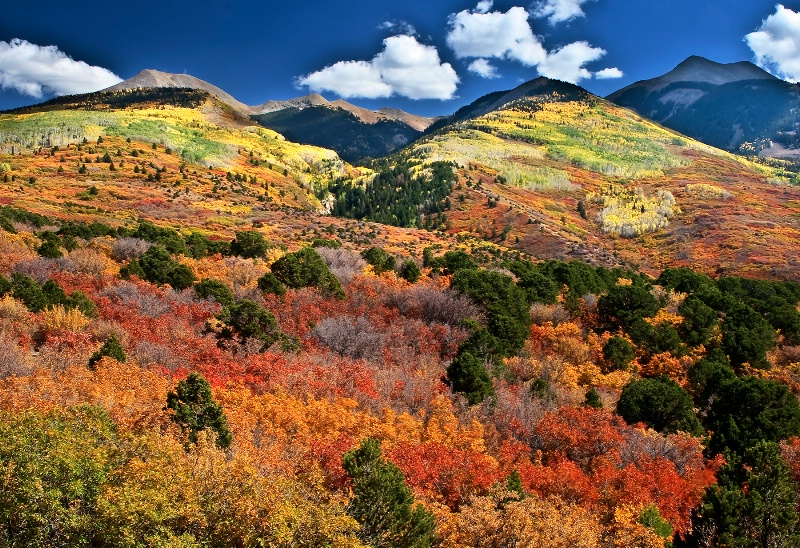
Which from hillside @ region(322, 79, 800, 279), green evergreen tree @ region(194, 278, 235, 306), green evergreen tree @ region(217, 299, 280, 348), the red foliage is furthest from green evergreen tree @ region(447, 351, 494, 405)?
hillside @ region(322, 79, 800, 279)

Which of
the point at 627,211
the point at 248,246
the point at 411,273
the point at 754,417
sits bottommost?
the point at 754,417

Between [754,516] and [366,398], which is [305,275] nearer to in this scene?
[366,398]

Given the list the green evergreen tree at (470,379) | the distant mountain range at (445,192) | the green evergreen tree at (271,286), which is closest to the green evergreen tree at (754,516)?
the green evergreen tree at (470,379)

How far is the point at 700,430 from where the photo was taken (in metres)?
22.5

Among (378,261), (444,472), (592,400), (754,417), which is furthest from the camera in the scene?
(378,261)

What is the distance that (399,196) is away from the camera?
14450cm

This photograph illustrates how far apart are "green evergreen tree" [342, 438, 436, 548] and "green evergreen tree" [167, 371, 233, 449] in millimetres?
4672

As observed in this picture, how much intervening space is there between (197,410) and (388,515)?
20.7 feet

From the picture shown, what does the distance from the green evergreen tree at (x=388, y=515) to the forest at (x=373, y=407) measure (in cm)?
4

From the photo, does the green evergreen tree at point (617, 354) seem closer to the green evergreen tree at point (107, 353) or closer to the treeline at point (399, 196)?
the green evergreen tree at point (107, 353)

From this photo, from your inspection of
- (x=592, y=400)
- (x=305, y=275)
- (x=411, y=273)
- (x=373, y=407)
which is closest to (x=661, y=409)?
(x=592, y=400)

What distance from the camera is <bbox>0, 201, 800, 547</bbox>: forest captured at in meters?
8.70

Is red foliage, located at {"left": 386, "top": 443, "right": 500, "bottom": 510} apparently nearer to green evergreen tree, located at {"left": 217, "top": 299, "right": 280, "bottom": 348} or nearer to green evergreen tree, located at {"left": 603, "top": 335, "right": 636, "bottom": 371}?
green evergreen tree, located at {"left": 217, "top": 299, "right": 280, "bottom": 348}

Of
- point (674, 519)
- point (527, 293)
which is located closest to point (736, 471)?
point (674, 519)
